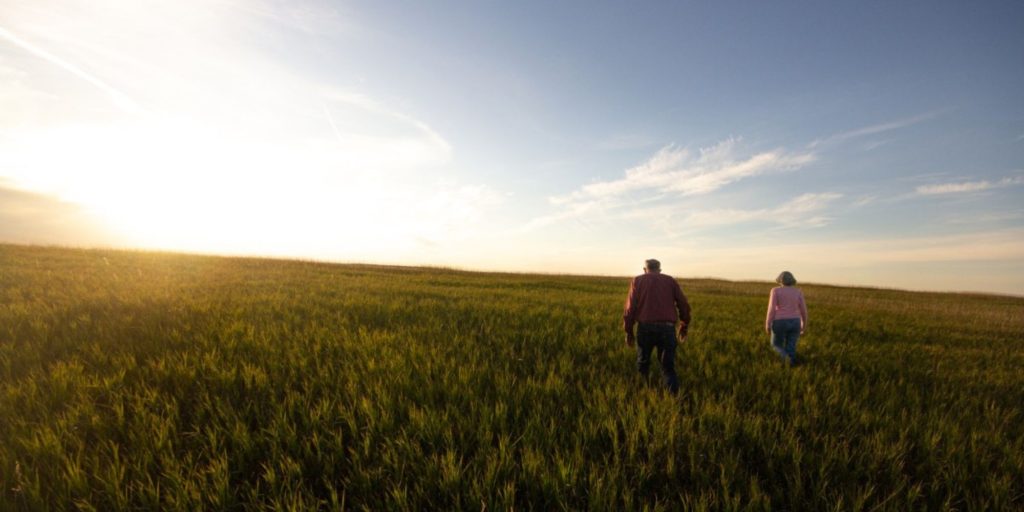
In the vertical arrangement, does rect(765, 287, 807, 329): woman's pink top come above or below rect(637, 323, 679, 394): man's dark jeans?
above

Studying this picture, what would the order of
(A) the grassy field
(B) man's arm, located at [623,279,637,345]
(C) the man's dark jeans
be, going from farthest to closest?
(B) man's arm, located at [623,279,637,345] → (C) the man's dark jeans → (A) the grassy field

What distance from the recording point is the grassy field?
312cm

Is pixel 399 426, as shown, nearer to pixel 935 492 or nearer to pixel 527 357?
pixel 527 357

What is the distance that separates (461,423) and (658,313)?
348cm

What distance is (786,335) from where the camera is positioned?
8.12 metres

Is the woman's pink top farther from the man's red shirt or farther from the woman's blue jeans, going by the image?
the man's red shirt

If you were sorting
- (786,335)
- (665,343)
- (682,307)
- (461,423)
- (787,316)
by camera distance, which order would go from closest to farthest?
(461,423) < (665,343) < (682,307) < (787,316) < (786,335)

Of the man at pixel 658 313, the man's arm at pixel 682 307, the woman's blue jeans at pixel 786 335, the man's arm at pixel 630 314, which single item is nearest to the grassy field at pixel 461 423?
the woman's blue jeans at pixel 786 335

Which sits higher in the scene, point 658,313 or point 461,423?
point 658,313

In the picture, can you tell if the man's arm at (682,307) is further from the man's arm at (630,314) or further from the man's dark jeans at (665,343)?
the man's arm at (630,314)

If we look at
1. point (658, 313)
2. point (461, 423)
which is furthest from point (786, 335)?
point (461, 423)

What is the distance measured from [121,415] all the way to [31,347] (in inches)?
177

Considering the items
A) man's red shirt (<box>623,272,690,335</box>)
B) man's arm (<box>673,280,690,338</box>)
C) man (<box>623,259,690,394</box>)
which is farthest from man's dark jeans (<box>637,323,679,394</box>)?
man's arm (<box>673,280,690,338</box>)

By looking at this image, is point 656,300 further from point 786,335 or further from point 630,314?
point 786,335
